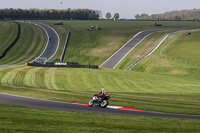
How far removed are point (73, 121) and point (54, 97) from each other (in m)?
13.7

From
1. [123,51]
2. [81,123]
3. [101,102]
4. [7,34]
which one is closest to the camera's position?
[81,123]

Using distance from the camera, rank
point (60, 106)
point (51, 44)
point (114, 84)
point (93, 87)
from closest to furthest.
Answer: point (60, 106) → point (93, 87) → point (114, 84) → point (51, 44)

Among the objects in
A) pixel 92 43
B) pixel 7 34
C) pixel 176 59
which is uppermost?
pixel 7 34

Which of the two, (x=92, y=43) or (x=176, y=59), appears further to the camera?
(x=92, y=43)

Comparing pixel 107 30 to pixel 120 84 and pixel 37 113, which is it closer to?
pixel 120 84

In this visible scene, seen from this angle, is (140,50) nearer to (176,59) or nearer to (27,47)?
(176,59)

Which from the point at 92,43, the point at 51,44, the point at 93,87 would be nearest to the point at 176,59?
the point at 92,43

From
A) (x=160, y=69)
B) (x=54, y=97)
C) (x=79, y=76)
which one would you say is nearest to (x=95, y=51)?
(x=160, y=69)

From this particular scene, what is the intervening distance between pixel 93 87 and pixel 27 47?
69.3m

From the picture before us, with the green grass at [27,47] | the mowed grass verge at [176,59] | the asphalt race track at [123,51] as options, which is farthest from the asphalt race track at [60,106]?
the green grass at [27,47]

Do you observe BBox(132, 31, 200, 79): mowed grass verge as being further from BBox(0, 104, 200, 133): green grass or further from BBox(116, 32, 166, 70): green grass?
BBox(0, 104, 200, 133): green grass

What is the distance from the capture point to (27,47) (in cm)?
11375

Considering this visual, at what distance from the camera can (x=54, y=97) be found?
114ft

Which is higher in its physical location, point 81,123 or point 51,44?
point 81,123
